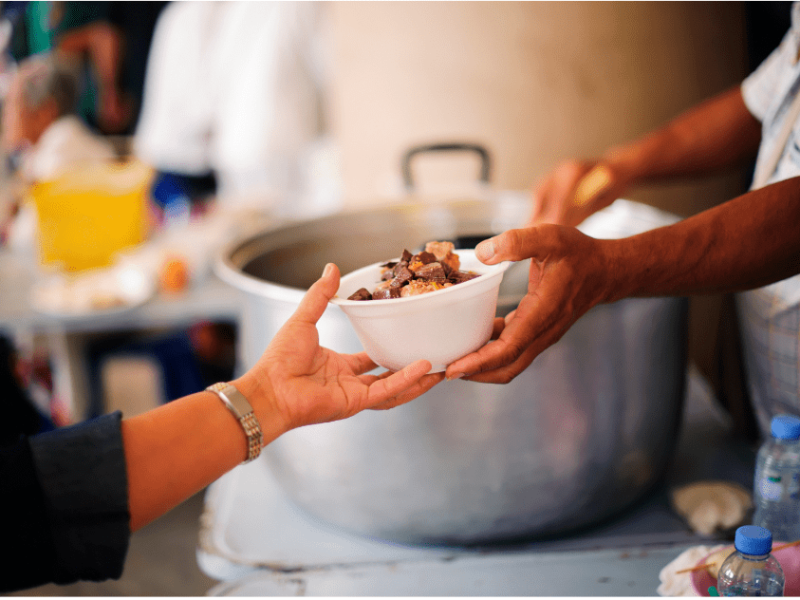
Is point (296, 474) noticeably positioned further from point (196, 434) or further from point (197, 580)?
point (197, 580)

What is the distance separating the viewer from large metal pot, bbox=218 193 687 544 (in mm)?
794

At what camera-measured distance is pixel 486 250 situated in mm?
623

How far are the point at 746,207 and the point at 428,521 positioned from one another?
604 millimetres

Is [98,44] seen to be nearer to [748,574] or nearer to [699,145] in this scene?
[699,145]

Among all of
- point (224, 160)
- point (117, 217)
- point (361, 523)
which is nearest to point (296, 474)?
point (361, 523)

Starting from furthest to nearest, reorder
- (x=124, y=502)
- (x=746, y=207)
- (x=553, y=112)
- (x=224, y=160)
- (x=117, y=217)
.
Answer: (x=224, y=160) → (x=117, y=217) → (x=553, y=112) → (x=746, y=207) → (x=124, y=502)

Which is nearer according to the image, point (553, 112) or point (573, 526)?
point (573, 526)

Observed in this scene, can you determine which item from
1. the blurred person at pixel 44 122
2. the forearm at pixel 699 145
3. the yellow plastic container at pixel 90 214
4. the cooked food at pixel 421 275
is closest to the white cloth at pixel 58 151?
the blurred person at pixel 44 122

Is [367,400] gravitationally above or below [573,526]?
above

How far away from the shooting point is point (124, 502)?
0.59 meters

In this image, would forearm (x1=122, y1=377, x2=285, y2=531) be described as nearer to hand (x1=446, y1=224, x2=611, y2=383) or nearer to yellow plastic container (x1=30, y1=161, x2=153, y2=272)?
hand (x1=446, y1=224, x2=611, y2=383)

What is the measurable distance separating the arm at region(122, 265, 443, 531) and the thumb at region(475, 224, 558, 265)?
13 cm

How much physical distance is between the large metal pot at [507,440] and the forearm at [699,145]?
18.6 inches

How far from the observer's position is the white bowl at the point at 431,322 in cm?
60
